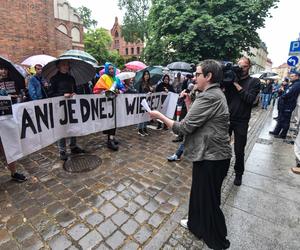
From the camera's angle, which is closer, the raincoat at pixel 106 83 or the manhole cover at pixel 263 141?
the raincoat at pixel 106 83

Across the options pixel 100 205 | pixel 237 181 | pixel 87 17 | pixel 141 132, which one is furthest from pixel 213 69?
pixel 87 17

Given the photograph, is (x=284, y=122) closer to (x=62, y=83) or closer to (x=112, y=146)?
(x=112, y=146)

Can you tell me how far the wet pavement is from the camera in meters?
2.24

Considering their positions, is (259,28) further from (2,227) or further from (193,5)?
(2,227)

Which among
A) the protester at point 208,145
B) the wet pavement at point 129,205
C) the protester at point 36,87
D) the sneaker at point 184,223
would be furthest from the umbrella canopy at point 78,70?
the sneaker at point 184,223

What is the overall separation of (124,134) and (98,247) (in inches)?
163

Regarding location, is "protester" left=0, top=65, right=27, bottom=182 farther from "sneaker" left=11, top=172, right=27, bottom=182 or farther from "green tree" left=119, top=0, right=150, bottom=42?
"green tree" left=119, top=0, right=150, bottom=42

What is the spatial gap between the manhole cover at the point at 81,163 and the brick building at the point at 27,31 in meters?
10.3

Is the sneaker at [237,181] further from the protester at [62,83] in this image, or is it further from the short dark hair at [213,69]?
the protester at [62,83]

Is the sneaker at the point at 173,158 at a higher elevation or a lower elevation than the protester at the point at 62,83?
lower

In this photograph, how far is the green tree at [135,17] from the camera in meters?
29.1

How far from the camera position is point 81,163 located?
4.04 metres

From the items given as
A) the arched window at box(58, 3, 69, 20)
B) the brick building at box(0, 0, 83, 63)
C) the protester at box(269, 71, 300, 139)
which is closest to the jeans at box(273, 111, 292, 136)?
the protester at box(269, 71, 300, 139)

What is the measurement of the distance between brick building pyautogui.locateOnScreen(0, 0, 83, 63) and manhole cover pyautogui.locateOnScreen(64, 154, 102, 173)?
1027 cm
